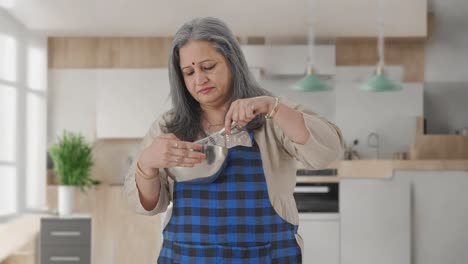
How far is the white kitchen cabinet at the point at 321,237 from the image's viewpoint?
5.02m

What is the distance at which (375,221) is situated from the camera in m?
4.93

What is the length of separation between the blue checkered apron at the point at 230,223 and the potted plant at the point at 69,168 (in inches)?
162

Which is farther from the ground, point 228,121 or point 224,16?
point 224,16

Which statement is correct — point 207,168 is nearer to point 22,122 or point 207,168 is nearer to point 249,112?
point 249,112

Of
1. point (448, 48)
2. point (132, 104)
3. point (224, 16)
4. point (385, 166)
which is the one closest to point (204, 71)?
point (385, 166)

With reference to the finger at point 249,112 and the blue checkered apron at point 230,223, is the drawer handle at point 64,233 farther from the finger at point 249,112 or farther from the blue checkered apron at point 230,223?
the finger at point 249,112

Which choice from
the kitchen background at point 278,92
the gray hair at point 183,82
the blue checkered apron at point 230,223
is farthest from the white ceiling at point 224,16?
the blue checkered apron at point 230,223

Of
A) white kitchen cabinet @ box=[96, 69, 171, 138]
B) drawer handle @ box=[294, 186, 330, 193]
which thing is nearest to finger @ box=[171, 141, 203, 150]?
drawer handle @ box=[294, 186, 330, 193]

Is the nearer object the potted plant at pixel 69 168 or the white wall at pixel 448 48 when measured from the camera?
the potted plant at pixel 69 168

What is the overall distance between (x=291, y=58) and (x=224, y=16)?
36.2 inches

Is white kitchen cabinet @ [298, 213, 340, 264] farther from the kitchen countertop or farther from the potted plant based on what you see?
the potted plant

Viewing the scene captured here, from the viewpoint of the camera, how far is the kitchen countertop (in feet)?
15.7

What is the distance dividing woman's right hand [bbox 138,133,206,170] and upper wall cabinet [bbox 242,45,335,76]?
4735mm

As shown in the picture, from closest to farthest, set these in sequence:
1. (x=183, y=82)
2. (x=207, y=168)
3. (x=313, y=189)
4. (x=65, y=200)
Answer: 1. (x=207, y=168)
2. (x=183, y=82)
3. (x=313, y=189)
4. (x=65, y=200)
